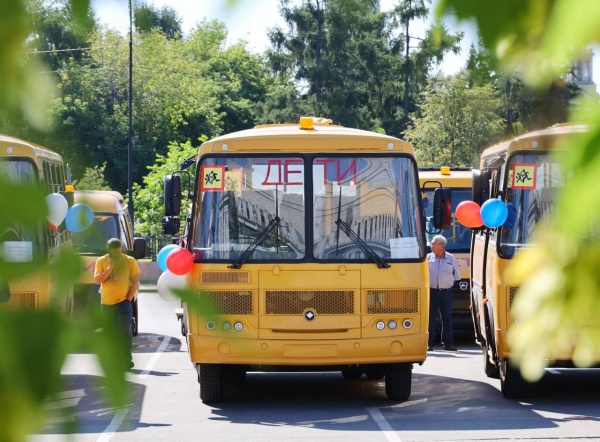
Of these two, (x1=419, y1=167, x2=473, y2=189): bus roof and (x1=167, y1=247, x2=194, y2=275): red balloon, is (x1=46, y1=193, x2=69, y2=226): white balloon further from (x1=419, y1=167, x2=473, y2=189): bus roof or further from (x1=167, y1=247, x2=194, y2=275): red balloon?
(x1=419, y1=167, x2=473, y2=189): bus roof

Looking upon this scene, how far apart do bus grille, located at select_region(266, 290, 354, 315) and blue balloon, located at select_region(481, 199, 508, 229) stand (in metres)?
2.03

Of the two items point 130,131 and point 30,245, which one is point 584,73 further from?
point 130,131

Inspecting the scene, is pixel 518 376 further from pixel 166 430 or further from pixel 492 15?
pixel 166 430

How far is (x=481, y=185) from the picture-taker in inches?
460

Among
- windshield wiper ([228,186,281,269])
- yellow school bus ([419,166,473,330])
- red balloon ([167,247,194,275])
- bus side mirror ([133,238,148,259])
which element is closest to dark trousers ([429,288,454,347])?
yellow school bus ([419,166,473,330])

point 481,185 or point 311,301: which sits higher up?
point 481,185

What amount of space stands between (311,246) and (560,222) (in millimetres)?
10092

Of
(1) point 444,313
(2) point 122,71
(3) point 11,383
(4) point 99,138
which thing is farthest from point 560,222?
(1) point 444,313

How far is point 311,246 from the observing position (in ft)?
36.1

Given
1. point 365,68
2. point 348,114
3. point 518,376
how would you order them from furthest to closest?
point 348,114
point 365,68
point 518,376

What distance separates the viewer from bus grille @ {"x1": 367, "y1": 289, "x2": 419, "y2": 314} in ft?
35.8

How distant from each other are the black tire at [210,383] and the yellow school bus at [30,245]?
9824 mm

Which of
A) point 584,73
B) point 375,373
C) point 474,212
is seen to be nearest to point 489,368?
point 375,373

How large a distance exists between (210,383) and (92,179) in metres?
10.0
